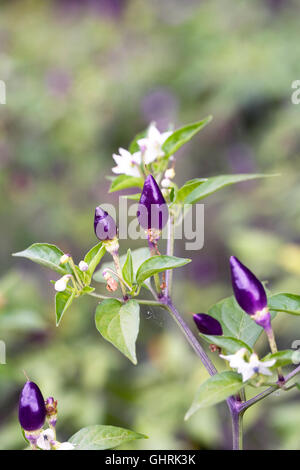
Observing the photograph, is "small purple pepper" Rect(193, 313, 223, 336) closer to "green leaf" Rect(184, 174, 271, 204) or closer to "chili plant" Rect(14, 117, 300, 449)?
"chili plant" Rect(14, 117, 300, 449)

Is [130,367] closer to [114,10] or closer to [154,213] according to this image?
[154,213]

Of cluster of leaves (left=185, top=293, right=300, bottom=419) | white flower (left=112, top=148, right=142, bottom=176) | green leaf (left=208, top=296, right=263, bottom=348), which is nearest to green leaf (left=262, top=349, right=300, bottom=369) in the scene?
cluster of leaves (left=185, top=293, right=300, bottom=419)

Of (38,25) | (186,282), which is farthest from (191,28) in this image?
(186,282)

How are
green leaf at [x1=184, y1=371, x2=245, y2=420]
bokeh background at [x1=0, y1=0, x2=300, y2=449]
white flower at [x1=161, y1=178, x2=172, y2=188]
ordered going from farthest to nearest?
bokeh background at [x1=0, y1=0, x2=300, y2=449] → white flower at [x1=161, y1=178, x2=172, y2=188] → green leaf at [x1=184, y1=371, x2=245, y2=420]

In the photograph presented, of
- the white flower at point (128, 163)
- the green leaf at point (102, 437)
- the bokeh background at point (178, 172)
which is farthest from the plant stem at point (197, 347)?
the bokeh background at point (178, 172)

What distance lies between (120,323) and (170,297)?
0.34 feet

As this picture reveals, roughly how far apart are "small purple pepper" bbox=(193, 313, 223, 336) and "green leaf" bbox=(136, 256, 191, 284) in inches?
3.6

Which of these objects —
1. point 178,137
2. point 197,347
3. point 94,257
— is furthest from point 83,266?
point 178,137

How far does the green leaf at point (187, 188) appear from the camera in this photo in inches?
26.3

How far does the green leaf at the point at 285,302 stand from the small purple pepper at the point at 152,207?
17cm

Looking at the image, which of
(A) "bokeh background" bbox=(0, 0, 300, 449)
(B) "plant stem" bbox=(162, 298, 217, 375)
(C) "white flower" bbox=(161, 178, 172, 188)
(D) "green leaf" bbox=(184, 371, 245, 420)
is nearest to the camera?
(D) "green leaf" bbox=(184, 371, 245, 420)

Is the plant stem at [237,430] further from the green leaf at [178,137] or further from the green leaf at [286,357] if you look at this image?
the green leaf at [178,137]

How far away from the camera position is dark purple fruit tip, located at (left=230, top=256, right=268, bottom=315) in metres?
0.54
